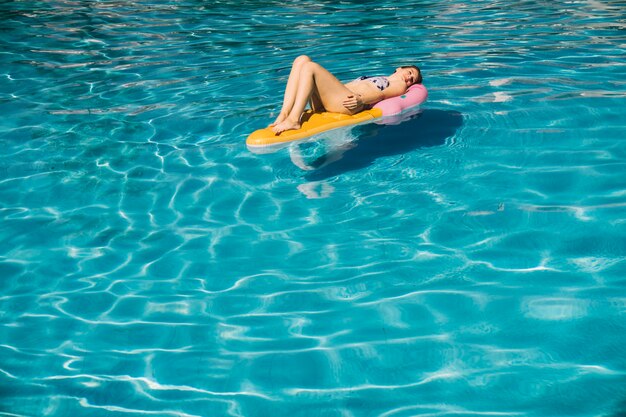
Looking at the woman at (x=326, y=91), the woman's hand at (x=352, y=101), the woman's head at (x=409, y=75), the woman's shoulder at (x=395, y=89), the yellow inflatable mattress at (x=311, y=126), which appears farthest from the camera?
the woman's head at (x=409, y=75)

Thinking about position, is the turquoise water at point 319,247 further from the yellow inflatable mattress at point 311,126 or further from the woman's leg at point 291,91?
the woman's leg at point 291,91

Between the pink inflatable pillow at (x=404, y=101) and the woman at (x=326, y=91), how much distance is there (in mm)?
83

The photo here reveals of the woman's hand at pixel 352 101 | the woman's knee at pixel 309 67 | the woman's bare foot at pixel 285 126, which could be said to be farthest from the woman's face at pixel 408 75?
the woman's bare foot at pixel 285 126

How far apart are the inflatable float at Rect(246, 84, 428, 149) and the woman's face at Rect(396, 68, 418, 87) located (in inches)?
2.4

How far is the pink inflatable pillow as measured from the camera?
6266 millimetres

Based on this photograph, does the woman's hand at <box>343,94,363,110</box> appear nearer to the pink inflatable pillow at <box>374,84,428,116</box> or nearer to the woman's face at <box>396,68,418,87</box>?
the pink inflatable pillow at <box>374,84,428,116</box>

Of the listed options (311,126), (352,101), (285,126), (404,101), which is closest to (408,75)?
(404,101)

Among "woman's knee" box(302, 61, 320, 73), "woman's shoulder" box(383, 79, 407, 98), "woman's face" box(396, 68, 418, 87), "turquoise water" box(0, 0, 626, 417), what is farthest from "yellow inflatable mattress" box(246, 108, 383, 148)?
"woman's face" box(396, 68, 418, 87)

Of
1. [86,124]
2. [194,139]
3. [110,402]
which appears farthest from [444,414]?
[86,124]

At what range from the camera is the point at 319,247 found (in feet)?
15.1

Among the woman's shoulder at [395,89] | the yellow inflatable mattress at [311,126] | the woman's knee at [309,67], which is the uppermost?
the woman's knee at [309,67]

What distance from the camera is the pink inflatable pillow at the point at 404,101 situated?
6.27m

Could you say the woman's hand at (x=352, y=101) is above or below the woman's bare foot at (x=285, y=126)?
above

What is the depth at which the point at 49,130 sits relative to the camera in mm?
6891
